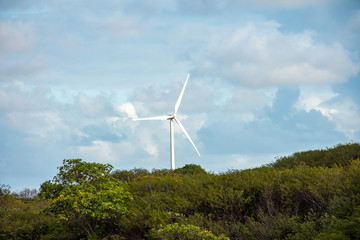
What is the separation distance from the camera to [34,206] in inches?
1053

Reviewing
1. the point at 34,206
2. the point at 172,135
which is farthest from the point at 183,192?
the point at 172,135

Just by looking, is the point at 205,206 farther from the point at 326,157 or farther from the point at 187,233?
the point at 326,157

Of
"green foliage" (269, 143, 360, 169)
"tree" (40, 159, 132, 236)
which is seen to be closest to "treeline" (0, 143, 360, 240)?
"tree" (40, 159, 132, 236)

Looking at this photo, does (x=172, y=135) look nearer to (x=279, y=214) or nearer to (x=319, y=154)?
(x=319, y=154)

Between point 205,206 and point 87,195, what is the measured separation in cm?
541

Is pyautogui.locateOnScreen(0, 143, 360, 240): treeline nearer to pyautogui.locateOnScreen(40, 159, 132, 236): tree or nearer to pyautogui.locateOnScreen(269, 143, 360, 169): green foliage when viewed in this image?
pyautogui.locateOnScreen(40, 159, 132, 236): tree

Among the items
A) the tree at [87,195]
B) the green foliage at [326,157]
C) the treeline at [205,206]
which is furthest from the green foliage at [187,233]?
the green foliage at [326,157]

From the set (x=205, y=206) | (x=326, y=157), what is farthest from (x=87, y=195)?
(x=326, y=157)

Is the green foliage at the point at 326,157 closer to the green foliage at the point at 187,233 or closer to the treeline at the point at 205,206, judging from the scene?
the treeline at the point at 205,206

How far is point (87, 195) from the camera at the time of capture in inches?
730

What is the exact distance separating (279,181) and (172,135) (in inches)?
858

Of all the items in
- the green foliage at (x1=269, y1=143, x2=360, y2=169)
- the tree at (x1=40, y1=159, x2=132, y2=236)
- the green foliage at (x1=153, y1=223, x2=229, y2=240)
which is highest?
the green foliage at (x1=269, y1=143, x2=360, y2=169)

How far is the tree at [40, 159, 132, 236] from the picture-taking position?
18.1m

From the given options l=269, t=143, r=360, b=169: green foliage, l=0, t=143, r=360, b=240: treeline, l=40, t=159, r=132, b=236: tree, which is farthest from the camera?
l=269, t=143, r=360, b=169: green foliage
